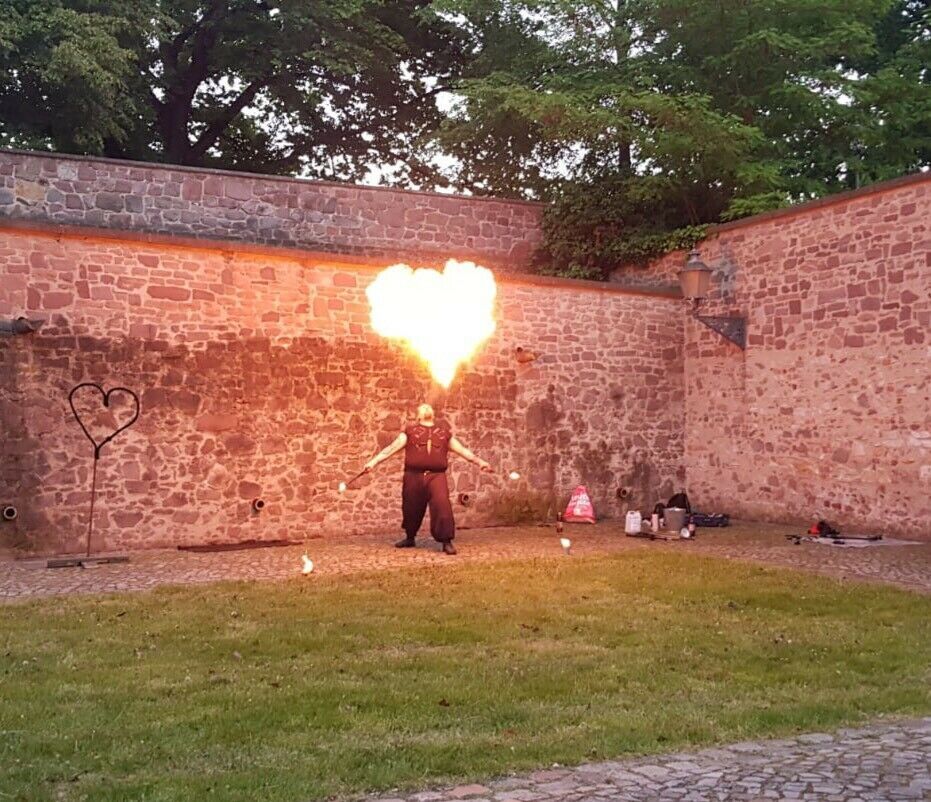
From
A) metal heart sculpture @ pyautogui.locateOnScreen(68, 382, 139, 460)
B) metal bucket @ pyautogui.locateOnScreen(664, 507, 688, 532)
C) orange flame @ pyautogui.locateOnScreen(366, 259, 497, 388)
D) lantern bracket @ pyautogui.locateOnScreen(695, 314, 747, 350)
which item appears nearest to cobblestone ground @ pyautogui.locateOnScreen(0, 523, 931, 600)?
metal bucket @ pyautogui.locateOnScreen(664, 507, 688, 532)

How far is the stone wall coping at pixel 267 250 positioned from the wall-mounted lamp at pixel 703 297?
0.92m

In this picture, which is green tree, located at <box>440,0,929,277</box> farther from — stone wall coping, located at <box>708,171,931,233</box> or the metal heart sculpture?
the metal heart sculpture

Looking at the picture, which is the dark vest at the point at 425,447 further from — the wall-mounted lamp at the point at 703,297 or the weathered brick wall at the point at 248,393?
the wall-mounted lamp at the point at 703,297

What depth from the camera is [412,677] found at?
5.53 metres

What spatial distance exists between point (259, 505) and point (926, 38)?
16.4 metres

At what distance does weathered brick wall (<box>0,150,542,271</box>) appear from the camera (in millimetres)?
14625

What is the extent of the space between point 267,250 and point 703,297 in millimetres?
6629

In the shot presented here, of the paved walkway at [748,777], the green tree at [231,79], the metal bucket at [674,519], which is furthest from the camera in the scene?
the green tree at [231,79]

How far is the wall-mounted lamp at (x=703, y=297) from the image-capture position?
13.4 m

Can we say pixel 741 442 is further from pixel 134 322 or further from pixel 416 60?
pixel 416 60

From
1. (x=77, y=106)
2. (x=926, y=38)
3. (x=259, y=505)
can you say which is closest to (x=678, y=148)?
(x=926, y=38)

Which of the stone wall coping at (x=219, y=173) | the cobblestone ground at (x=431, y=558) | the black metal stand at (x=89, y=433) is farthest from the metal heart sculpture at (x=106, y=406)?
Answer: the stone wall coping at (x=219, y=173)

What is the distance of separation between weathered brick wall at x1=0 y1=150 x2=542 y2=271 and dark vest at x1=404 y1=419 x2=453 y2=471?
14.8 ft

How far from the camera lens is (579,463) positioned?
1420 centimetres
